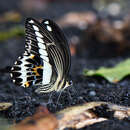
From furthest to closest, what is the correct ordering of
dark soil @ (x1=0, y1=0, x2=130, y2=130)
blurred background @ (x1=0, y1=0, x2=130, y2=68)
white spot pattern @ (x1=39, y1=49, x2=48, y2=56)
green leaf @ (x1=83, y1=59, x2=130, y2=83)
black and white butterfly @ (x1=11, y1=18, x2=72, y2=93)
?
blurred background @ (x1=0, y1=0, x2=130, y2=68), green leaf @ (x1=83, y1=59, x2=130, y2=83), white spot pattern @ (x1=39, y1=49, x2=48, y2=56), black and white butterfly @ (x1=11, y1=18, x2=72, y2=93), dark soil @ (x1=0, y1=0, x2=130, y2=130)

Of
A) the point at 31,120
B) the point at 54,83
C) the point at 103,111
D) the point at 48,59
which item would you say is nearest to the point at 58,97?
the point at 54,83

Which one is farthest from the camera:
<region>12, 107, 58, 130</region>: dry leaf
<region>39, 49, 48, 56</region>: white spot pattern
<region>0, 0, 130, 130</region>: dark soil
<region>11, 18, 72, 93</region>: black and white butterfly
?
<region>39, 49, 48, 56</region>: white spot pattern

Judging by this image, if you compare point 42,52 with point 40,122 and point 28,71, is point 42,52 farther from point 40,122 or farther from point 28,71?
point 40,122

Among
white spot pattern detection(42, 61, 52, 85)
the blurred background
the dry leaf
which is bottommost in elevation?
the dry leaf

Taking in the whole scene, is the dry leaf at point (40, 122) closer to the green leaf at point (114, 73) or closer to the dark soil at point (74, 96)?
the dark soil at point (74, 96)

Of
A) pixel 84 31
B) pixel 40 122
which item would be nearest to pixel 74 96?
pixel 40 122

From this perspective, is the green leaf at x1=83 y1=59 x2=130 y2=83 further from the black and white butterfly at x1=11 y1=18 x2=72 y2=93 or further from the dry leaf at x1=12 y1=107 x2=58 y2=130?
the dry leaf at x1=12 y1=107 x2=58 y2=130

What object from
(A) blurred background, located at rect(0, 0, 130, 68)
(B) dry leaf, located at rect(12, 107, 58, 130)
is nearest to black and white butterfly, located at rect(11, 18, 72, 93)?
(B) dry leaf, located at rect(12, 107, 58, 130)

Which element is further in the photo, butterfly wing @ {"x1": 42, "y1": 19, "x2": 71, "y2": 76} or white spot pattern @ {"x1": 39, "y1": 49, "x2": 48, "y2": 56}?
white spot pattern @ {"x1": 39, "y1": 49, "x2": 48, "y2": 56}
